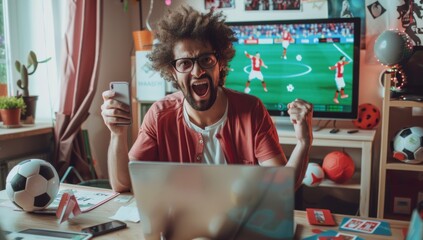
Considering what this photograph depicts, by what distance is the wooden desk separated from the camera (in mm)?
1096

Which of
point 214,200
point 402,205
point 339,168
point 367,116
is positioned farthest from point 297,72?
point 214,200

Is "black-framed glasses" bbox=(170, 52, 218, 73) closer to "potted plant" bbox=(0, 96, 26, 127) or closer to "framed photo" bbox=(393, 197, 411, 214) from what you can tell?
"potted plant" bbox=(0, 96, 26, 127)

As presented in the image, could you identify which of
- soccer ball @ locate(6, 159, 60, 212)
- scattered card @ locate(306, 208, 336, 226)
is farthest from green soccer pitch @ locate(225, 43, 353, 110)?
soccer ball @ locate(6, 159, 60, 212)

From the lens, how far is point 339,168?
244 centimetres

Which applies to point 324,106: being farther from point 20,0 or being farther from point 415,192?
point 20,0

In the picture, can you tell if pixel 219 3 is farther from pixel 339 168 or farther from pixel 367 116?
pixel 339 168

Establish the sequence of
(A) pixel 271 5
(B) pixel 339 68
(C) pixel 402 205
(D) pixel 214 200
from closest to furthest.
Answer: (D) pixel 214 200
(C) pixel 402 205
(B) pixel 339 68
(A) pixel 271 5

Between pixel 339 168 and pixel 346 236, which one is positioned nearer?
pixel 346 236

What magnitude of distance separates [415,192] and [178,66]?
70.9 inches

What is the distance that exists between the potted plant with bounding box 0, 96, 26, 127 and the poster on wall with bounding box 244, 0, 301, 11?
1712mm

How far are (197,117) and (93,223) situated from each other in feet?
1.84

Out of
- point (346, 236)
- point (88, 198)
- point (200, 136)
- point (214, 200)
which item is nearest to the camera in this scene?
point (214, 200)

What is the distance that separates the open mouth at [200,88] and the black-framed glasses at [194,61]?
58mm

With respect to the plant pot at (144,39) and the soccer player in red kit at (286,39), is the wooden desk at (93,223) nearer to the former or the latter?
the soccer player in red kit at (286,39)
